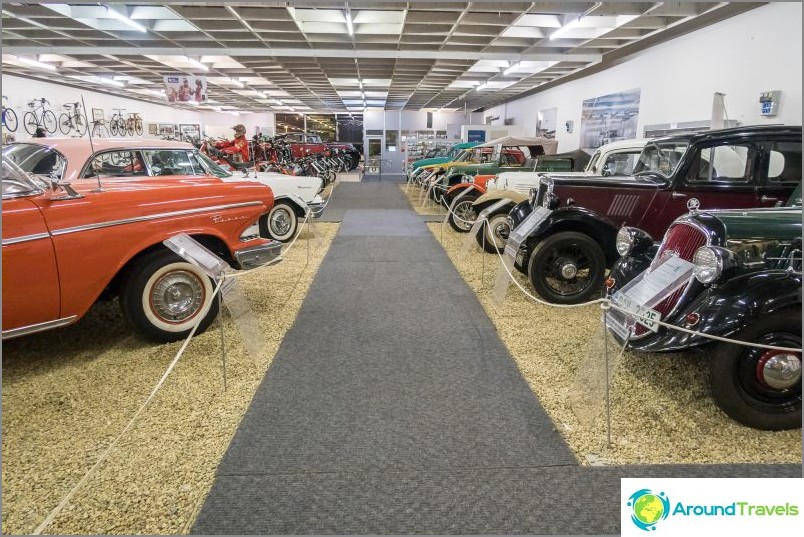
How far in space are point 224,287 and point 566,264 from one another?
3539 millimetres

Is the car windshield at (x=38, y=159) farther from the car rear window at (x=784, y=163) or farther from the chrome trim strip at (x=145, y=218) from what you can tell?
the car rear window at (x=784, y=163)

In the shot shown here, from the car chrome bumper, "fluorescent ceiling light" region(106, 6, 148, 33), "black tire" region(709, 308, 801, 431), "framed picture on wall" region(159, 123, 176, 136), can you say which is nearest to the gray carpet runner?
"black tire" region(709, 308, 801, 431)

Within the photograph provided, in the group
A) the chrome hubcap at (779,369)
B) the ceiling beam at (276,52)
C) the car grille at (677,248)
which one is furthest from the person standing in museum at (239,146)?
the chrome hubcap at (779,369)

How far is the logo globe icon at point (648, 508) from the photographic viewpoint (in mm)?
2045

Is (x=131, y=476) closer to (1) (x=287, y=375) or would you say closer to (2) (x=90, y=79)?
(1) (x=287, y=375)

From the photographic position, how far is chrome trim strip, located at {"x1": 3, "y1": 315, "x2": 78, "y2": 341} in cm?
320

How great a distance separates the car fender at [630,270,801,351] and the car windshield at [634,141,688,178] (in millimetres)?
2552

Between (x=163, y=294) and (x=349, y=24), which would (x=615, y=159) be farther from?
(x=163, y=294)

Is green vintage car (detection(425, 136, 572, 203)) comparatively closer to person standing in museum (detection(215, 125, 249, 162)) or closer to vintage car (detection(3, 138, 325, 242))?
vintage car (detection(3, 138, 325, 242))

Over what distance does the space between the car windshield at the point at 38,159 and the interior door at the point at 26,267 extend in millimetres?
3031

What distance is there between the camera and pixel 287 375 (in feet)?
11.8

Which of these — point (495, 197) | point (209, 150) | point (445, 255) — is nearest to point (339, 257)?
point (445, 255)

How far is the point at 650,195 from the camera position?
17.3ft

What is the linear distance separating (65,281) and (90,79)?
18.4 meters
